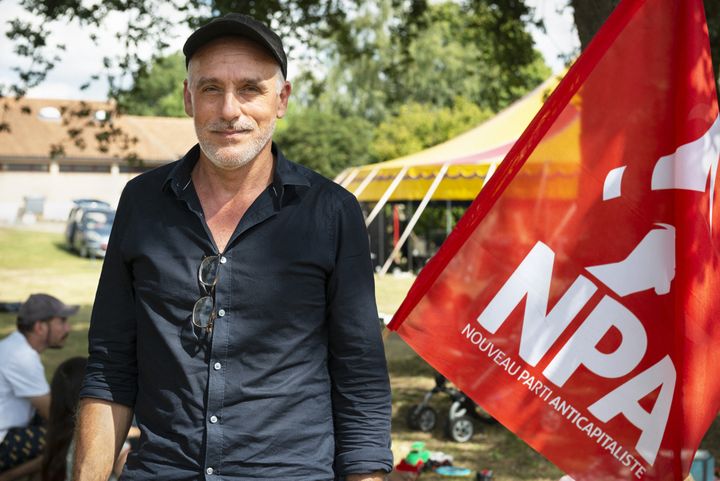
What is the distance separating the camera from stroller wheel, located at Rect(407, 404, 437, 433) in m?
7.71

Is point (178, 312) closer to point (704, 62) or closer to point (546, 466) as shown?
point (704, 62)

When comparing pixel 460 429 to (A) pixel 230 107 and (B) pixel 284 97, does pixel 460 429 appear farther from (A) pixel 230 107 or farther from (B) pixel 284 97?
(A) pixel 230 107

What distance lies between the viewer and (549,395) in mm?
2658

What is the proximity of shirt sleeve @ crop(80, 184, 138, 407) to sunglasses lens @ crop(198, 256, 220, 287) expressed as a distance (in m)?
0.20

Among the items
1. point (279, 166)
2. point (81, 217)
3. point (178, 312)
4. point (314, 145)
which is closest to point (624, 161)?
point (279, 166)

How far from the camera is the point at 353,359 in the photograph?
1935mm

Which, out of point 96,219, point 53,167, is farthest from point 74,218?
point 53,167

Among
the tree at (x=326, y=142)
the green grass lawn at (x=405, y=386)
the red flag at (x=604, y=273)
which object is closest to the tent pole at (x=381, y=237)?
the green grass lawn at (x=405, y=386)

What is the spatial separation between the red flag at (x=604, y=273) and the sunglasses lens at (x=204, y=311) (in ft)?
3.34

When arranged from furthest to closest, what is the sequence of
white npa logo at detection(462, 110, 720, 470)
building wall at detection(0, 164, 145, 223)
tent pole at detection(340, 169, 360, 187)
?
1. building wall at detection(0, 164, 145, 223)
2. tent pole at detection(340, 169, 360, 187)
3. white npa logo at detection(462, 110, 720, 470)

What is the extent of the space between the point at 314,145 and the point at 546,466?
3634cm

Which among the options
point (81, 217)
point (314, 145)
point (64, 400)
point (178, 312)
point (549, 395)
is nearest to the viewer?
point (178, 312)

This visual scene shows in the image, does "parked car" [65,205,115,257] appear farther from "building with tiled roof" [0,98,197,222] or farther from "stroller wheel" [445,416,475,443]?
"stroller wheel" [445,416,475,443]

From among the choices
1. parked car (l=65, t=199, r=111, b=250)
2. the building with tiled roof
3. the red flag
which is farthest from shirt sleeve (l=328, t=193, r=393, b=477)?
the building with tiled roof
